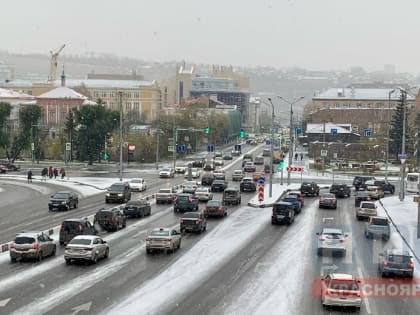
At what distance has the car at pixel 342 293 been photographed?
78.2 feet

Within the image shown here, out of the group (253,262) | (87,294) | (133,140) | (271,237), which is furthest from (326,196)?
(133,140)

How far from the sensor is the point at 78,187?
73.9 meters

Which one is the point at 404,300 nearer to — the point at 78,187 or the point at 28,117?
the point at 78,187

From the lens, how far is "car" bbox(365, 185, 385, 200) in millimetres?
67000

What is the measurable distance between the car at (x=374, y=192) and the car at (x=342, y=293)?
43004 mm

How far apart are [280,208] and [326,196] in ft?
40.3

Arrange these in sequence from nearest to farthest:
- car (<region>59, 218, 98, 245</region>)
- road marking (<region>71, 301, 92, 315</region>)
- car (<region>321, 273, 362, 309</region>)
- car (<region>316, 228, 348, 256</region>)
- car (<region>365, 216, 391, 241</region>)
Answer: road marking (<region>71, 301, 92, 315</region>)
car (<region>321, 273, 362, 309</region>)
car (<region>316, 228, 348, 256</region>)
car (<region>59, 218, 98, 245</region>)
car (<region>365, 216, 391, 241</region>)

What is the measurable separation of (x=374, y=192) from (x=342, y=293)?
45.0 metres

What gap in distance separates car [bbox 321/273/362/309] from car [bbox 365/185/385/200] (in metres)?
43.0

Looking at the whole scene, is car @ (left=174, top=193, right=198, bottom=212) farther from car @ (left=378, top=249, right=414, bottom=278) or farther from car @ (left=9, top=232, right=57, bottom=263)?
car @ (left=378, top=249, right=414, bottom=278)

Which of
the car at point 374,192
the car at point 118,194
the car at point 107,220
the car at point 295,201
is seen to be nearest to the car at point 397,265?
the car at point 107,220

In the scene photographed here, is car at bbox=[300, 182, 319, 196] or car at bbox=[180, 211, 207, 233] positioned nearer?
car at bbox=[180, 211, 207, 233]

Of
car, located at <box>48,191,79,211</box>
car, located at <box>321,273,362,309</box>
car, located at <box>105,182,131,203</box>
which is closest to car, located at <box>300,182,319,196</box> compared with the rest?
car, located at <box>105,182,131,203</box>

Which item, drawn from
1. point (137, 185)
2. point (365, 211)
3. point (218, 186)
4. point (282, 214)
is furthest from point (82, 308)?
point (218, 186)
